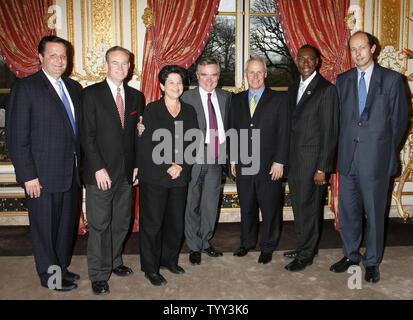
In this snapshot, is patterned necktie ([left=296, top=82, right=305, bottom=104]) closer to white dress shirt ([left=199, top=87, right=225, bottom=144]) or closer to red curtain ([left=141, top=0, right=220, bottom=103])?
white dress shirt ([left=199, top=87, right=225, bottom=144])

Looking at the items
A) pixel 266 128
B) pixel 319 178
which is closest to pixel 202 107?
pixel 266 128

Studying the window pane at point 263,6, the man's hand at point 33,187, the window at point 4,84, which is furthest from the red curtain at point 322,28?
the window at point 4,84

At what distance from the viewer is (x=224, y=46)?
4406 millimetres

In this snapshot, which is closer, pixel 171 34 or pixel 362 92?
pixel 362 92

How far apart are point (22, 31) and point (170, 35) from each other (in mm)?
1530

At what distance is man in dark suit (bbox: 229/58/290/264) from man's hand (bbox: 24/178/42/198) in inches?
58.1

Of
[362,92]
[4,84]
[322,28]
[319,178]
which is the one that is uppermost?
[322,28]

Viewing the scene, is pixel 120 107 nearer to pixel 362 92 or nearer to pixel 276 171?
pixel 276 171

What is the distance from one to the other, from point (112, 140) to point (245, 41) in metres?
2.51

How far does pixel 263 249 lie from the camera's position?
3.04 meters

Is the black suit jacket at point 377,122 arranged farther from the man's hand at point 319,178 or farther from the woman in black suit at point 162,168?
the woman in black suit at point 162,168

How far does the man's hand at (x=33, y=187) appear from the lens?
237cm

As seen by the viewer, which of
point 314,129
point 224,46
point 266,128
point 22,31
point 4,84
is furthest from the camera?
point 224,46

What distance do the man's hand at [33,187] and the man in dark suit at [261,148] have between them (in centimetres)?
148
